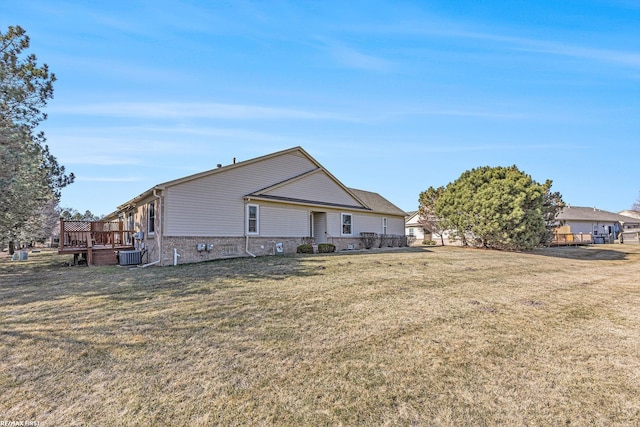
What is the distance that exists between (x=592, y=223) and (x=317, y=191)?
37.6 metres

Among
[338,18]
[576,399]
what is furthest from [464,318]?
[338,18]

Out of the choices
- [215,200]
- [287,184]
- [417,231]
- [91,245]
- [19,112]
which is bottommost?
[91,245]

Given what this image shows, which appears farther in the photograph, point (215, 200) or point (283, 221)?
point (283, 221)

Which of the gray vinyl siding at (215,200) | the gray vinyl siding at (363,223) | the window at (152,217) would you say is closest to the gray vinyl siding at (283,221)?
the gray vinyl siding at (215,200)

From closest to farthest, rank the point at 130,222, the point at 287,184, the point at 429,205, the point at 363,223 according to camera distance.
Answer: the point at 287,184
the point at 130,222
the point at 363,223
the point at 429,205

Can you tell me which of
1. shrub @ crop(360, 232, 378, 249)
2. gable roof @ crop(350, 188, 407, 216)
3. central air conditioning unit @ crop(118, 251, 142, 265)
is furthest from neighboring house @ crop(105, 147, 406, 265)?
gable roof @ crop(350, 188, 407, 216)

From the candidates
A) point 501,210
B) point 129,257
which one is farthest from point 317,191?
point 501,210

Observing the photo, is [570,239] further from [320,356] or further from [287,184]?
[320,356]

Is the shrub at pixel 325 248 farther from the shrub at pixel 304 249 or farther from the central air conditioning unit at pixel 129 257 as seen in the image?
the central air conditioning unit at pixel 129 257

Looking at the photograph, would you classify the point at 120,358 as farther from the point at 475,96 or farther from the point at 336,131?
the point at 475,96

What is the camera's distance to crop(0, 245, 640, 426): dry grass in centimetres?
323

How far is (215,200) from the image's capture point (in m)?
14.7

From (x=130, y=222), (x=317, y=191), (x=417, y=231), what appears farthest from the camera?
(x=417, y=231)

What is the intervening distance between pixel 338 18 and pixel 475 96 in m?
7.19
